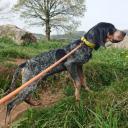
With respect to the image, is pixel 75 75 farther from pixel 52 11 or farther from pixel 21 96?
pixel 52 11

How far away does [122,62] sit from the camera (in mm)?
9102

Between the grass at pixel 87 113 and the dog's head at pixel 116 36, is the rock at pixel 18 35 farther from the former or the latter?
the dog's head at pixel 116 36

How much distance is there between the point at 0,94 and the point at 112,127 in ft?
9.09

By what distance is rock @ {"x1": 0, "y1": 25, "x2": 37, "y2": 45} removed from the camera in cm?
1869

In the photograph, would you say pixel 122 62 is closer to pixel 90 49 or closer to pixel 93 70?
pixel 93 70

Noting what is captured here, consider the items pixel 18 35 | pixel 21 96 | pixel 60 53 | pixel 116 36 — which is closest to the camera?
pixel 116 36

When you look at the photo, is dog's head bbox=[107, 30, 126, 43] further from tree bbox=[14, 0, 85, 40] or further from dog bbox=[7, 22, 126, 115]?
tree bbox=[14, 0, 85, 40]

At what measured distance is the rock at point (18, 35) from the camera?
1869 cm

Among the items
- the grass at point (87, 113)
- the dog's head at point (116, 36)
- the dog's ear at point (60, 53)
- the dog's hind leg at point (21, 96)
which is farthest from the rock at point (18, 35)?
the dog's head at point (116, 36)

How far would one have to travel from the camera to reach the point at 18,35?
19312mm

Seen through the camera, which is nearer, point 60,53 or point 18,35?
point 60,53

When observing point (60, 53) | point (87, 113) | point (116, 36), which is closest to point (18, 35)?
point (60, 53)

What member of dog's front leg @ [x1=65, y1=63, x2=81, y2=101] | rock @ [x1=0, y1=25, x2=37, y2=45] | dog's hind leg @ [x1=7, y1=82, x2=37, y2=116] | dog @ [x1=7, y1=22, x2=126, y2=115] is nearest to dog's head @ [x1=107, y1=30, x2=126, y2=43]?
dog @ [x1=7, y1=22, x2=126, y2=115]

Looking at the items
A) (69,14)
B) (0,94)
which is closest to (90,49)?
(0,94)
